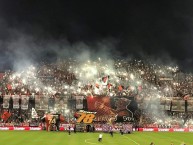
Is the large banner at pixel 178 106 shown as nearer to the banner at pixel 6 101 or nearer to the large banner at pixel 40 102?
the large banner at pixel 40 102

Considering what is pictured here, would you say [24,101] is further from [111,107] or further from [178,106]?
[178,106]

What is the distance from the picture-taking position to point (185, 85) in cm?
11419

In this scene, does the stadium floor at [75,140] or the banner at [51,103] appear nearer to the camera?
the stadium floor at [75,140]

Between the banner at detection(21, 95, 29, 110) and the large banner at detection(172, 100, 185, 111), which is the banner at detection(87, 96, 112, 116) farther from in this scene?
the large banner at detection(172, 100, 185, 111)

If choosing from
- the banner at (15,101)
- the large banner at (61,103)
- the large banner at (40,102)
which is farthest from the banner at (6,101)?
the large banner at (61,103)

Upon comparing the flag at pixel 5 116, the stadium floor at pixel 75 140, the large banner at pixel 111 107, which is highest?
the large banner at pixel 111 107

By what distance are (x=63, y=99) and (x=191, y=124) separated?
39.4 meters

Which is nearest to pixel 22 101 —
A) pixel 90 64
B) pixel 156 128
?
pixel 156 128

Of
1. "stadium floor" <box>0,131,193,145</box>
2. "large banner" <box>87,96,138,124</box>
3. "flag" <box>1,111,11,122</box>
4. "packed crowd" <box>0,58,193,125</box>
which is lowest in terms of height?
"stadium floor" <box>0,131,193,145</box>

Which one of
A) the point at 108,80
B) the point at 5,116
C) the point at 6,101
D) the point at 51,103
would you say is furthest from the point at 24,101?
the point at 108,80

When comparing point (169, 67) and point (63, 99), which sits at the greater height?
point (169, 67)

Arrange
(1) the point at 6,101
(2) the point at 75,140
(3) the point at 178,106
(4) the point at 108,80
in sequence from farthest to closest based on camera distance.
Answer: (4) the point at 108,80, (3) the point at 178,106, (1) the point at 6,101, (2) the point at 75,140

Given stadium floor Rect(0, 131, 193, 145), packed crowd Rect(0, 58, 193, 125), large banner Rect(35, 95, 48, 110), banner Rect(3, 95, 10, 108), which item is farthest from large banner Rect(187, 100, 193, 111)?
banner Rect(3, 95, 10, 108)

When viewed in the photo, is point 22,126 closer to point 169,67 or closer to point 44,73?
point 44,73
